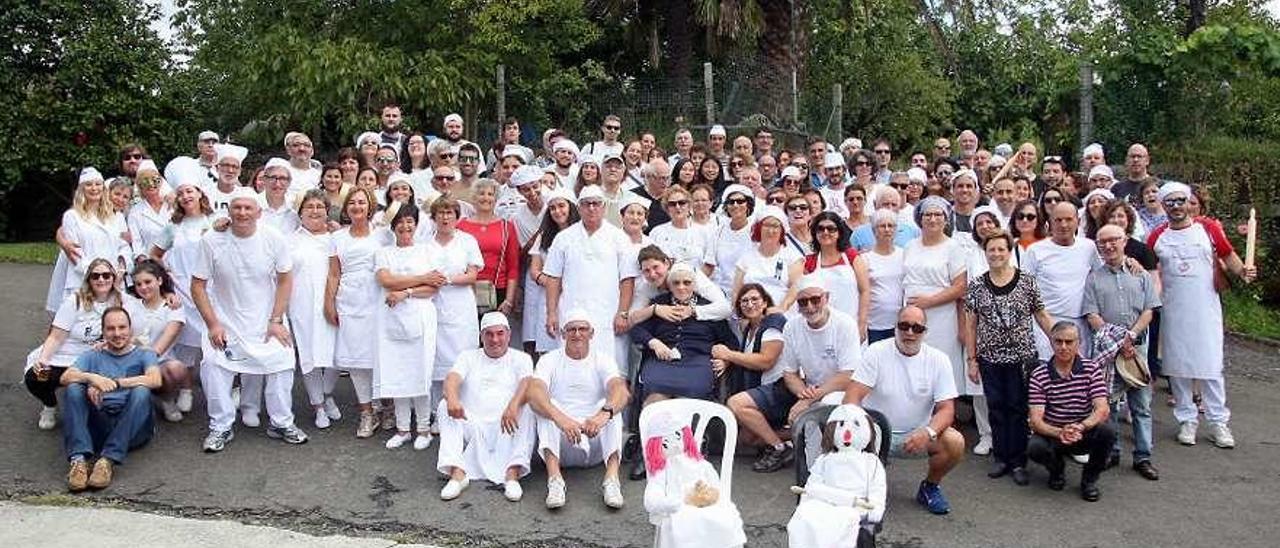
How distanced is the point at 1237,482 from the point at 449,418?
16.5ft

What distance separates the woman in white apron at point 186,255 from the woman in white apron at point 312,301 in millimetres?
717

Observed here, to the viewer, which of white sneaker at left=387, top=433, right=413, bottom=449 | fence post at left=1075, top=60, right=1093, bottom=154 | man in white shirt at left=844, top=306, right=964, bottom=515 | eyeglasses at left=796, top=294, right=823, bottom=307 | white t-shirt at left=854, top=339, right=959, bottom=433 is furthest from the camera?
fence post at left=1075, top=60, right=1093, bottom=154

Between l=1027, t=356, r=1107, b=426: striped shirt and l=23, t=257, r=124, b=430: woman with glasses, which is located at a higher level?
l=23, t=257, r=124, b=430: woman with glasses

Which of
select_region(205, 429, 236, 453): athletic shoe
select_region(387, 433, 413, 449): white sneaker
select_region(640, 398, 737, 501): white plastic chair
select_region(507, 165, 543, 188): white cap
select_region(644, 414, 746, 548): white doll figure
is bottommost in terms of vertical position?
select_region(387, 433, 413, 449): white sneaker

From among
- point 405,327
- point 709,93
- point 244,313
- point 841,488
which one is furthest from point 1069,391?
point 709,93

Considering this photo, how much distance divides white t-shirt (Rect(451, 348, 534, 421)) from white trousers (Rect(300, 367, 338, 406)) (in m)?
1.56

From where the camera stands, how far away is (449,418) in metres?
7.27

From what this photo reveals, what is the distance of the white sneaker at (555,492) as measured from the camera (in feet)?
22.3

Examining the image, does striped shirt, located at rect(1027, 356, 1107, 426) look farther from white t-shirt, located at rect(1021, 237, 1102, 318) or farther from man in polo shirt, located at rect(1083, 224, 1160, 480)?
white t-shirt, located at rect(1021, 237, 1102, 318)

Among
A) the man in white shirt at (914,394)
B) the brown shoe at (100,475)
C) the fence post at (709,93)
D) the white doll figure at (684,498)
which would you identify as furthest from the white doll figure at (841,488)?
the fence post at (709,93)

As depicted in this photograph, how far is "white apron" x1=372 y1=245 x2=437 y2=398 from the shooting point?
805cm

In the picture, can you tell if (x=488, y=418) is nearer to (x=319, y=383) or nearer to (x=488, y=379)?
(x=488, y=379)

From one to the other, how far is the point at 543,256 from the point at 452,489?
2.16 meters

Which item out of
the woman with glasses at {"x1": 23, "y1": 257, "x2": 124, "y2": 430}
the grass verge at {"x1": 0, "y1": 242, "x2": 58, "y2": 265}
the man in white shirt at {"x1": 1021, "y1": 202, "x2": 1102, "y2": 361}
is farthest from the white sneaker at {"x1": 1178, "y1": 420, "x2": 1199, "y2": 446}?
the grass verge at {"x1": 0, "y1": 242, "x2": 58, "y2": 265}
